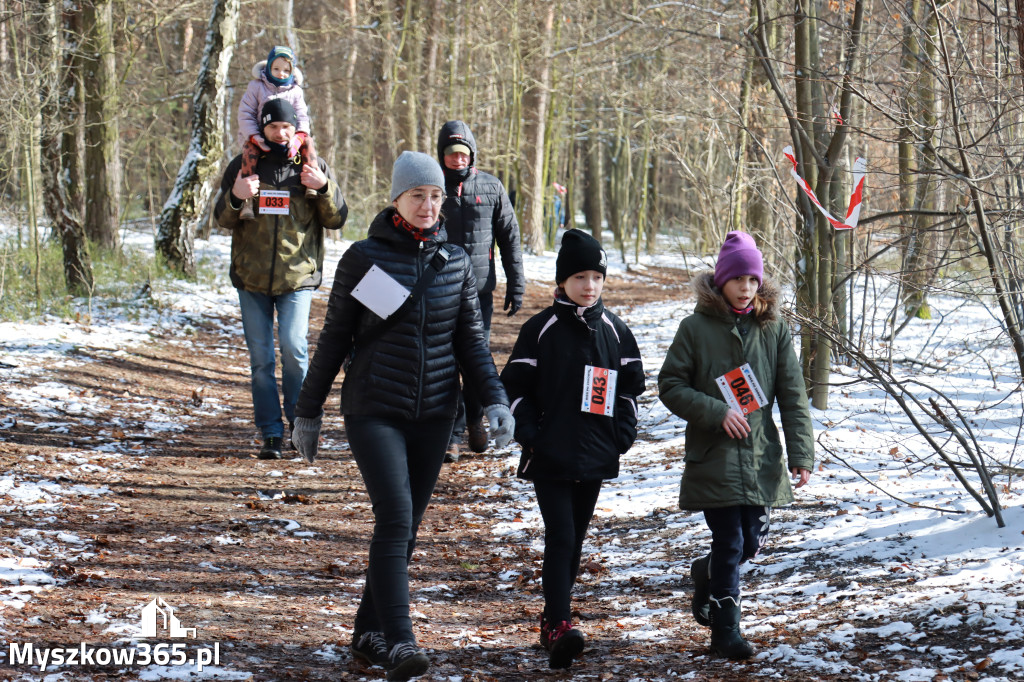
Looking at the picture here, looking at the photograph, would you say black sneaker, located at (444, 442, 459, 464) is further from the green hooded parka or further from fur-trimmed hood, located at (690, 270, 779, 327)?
fur-trimmed hood, located at (690, 270, 779, 327)

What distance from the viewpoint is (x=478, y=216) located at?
7016 mm

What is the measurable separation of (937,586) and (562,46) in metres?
26.2

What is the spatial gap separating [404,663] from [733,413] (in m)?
1.60

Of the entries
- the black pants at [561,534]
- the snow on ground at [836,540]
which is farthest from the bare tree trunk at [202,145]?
the black pants at [561,534]

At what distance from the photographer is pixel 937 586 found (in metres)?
4.31

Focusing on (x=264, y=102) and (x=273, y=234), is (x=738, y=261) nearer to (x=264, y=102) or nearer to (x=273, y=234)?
(x=273, y=234)

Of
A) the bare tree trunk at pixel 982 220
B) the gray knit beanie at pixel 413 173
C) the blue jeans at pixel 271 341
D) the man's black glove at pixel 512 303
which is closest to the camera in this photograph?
the gray knit beanie at pixel 413 173

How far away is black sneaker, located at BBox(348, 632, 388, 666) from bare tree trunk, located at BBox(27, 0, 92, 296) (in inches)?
351

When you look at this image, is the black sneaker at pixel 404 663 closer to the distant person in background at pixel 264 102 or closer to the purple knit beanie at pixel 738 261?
the purple knit beanie at pixel 738 261

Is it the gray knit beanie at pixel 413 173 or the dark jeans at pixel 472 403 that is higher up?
the gray knit beanie at pixel 413 173

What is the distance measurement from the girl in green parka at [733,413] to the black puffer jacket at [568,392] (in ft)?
0.66

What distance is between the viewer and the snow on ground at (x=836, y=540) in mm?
3912

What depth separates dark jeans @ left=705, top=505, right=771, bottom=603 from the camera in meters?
3.98

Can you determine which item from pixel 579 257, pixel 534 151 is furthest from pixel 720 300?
pixel 534 151
